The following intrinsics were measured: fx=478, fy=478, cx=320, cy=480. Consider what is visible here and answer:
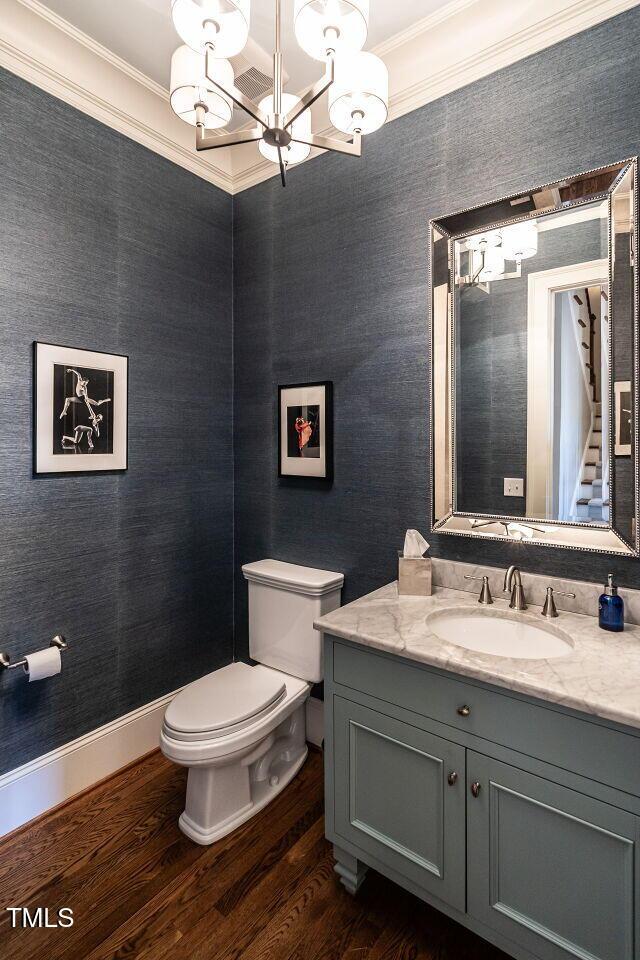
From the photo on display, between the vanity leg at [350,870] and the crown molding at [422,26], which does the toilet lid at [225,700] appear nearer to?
the vanity leg at [350,870]

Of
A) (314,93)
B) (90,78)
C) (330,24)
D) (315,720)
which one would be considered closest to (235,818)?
(315,720)

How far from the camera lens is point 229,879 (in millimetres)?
1509

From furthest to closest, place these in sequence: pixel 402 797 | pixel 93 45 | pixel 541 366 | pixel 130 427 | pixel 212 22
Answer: pixel 130 427 < pixel 93 45 < pixel 541 366 < pixel 402 797 < pixel 212 22

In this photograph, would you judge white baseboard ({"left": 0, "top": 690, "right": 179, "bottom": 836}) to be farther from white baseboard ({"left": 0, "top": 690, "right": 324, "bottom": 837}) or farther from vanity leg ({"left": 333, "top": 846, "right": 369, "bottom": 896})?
vanity leg ({"left": 333, "top": 846, "right": 369, "bottom": 896})

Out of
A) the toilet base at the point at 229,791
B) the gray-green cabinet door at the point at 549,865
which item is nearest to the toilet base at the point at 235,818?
the toilet base at the point at 229,791

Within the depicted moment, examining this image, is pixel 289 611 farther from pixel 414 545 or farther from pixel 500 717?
pixel 500 717

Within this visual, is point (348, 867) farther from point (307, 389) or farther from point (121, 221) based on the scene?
point (121, 221)

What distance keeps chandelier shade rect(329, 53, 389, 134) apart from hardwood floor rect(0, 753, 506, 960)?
7.00ft

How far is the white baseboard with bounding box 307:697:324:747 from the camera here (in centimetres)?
213

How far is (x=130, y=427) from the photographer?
2.04 m

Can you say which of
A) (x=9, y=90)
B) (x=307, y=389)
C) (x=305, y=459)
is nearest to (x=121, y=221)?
(x=9, y=90)

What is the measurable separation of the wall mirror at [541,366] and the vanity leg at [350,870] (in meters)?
1.07

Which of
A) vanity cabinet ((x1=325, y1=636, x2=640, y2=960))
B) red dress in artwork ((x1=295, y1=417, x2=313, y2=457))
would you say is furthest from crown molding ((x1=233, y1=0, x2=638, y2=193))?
vanity cabinet ((x1=325, y1=636, x2=640, y2=960))

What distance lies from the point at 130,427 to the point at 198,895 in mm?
1659
